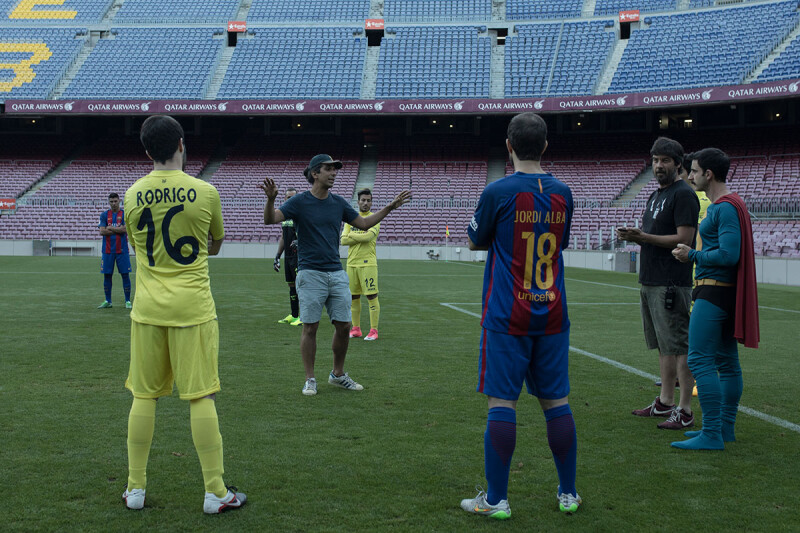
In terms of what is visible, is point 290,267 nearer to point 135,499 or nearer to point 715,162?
point 715,162

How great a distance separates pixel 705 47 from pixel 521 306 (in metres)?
43.4

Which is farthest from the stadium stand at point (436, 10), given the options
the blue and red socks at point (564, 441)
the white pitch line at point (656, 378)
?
the blue and red socks at point (564, 441)

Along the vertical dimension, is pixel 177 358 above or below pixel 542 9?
below

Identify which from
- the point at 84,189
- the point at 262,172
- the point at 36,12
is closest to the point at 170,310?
the point at 262,172

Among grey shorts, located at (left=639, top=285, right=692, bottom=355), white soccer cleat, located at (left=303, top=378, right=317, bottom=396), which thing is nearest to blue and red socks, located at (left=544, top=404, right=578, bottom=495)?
grey shorts, located at (left=639, top=285, right=692, bottom=355)

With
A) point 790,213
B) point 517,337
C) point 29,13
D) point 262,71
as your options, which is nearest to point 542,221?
point 517,337

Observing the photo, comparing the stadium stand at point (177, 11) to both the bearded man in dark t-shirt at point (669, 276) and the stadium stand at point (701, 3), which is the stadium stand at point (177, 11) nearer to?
the stadium stand at point (701, 3)

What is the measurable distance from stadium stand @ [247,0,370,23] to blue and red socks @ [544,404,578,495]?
167ft

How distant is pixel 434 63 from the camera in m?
47.5

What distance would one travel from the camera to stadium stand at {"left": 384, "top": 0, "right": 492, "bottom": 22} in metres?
51.2

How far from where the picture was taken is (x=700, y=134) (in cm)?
4244

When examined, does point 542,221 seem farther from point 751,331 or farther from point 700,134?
point 700,134

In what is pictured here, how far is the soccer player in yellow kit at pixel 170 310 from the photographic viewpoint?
3.94 meters

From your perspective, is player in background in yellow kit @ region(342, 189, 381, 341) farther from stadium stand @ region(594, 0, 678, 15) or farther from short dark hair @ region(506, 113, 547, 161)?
stadium stand @ region(594, 0, 678, 15)
